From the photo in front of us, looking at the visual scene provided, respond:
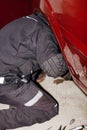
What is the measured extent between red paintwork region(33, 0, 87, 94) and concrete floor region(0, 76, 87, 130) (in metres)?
0.56

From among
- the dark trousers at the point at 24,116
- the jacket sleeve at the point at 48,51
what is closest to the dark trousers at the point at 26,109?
the dark trousers at the point at 24,116

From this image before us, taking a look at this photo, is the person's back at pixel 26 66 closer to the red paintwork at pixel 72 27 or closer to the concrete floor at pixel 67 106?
the concrete floor at pixel 67 106

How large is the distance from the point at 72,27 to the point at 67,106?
973 mm

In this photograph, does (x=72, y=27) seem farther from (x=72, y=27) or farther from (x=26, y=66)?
(x=26, y=66)

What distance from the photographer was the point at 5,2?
262 cm

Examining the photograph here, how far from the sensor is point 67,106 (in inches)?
83.2

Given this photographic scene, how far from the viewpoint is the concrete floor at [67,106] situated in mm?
1967

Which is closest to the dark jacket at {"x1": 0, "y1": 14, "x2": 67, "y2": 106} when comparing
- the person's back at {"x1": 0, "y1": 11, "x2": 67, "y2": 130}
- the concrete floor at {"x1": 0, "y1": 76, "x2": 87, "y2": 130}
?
the person's back at {"x1": 0, "y1": 11, "x2": 67, "y2": 130}

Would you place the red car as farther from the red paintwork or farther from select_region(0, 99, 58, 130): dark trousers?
select_region(0, 99, 58, 130): dark trousers

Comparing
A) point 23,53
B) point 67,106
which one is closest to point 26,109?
point 67,106

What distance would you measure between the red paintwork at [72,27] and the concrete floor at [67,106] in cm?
56

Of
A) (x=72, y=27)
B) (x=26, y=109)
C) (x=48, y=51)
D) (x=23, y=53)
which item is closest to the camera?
(x=72, y=27)

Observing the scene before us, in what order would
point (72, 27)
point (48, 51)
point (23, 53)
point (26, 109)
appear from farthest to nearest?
point (26, 109)
point (23, 53)
point (48, 51)
point (72, 27)

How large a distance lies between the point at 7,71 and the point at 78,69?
0.71 m
